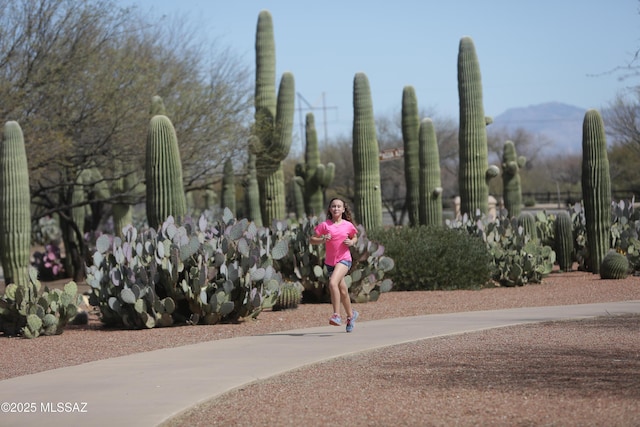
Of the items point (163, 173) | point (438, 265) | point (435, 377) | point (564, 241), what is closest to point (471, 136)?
point (564, 241)

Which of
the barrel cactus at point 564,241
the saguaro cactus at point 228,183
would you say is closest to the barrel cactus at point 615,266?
the barrel cactus at point 564,241

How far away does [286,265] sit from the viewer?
53.3 feet

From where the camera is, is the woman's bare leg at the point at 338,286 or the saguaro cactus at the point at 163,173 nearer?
the woman's bare leg at the point at 338,286

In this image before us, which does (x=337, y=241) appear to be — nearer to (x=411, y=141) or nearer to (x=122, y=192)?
(x=411, y=141)

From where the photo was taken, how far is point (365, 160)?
2331cm

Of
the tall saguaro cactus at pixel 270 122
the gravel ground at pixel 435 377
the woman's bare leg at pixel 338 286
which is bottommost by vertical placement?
the gravel ground at pixel 435 377

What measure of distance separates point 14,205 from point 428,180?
10.4 m

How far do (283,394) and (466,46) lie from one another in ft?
50.9

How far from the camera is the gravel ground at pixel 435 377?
6.91m

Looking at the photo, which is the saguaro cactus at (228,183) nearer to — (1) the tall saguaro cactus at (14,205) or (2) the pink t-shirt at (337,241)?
(1) the tall saguaro cactus at (14,205)

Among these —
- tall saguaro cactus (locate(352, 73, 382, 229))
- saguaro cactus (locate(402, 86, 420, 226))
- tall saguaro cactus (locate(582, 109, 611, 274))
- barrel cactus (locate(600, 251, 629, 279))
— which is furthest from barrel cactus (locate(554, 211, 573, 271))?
saguaro cactus (locate(402, 86, 420, 226))

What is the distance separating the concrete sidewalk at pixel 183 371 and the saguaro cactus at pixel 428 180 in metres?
11.1

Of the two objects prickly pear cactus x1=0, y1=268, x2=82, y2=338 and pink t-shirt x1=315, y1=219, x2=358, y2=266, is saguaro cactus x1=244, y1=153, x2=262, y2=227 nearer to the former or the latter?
prickly pear cactus x1=0, y1=268, x2=82, y2=338

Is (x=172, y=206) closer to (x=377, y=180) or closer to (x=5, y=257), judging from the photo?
(x=5, y=257)
